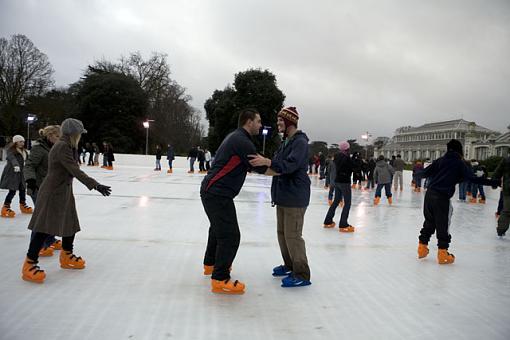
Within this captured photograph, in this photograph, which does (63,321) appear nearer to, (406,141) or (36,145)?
(36,145)

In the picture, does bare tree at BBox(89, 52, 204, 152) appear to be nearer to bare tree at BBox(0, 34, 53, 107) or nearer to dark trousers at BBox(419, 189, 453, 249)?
bare tree at BBox(0, 34, 53, 107)

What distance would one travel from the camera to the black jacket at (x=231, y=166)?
3.17 m

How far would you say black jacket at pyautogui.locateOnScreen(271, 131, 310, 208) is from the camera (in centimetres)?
337

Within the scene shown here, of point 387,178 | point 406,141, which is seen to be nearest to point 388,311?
point 387,178

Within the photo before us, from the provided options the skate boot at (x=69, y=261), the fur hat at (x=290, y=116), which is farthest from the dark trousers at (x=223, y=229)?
the skate boot at (x=69, y=261)

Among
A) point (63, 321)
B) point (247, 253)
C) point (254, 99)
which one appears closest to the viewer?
point (63, 321)

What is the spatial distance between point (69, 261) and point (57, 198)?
701mm

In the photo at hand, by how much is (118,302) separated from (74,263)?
1.07 metres

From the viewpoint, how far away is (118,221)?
20.5 feet

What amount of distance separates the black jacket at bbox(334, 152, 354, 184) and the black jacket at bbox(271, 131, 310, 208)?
3.22 meters

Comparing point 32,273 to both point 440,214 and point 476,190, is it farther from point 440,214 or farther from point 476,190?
point 476,190

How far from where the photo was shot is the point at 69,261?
372 cm

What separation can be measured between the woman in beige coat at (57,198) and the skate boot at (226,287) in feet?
4.22

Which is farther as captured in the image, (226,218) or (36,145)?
(36,145)
